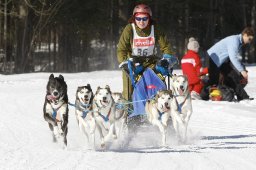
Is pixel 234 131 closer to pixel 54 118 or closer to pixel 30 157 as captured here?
pixel 54 118

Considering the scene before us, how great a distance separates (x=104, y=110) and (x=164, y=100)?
2.58 feet

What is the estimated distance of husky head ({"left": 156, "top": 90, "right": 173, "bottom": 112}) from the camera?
8406 millimetres

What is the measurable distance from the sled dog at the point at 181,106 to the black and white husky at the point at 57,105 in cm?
152

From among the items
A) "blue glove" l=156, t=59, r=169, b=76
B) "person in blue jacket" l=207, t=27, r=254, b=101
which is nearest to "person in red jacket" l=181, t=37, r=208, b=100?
"person in blue jacket" l=207, t=27, r=254, b=101

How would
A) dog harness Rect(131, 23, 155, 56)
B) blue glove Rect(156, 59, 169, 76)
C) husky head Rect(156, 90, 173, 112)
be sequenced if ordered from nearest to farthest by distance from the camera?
husky head Rect(156, 90, 173, 112) < blue glove Rect(156, 59, 169, 76) < dog harness Rect(131, 23, 155, 56)

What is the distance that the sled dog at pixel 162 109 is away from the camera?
8.43 m

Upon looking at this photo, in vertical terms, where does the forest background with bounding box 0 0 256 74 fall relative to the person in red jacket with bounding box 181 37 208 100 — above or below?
above


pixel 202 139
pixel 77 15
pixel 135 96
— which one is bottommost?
pixel 202 139

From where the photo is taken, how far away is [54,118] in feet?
27.6

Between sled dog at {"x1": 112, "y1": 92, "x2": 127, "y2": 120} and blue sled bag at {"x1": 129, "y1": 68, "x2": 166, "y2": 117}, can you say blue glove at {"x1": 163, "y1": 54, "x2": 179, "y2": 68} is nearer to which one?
blue sled bag at {"x1": 129, "y1": 68, "x2": 166, "y2": 117}

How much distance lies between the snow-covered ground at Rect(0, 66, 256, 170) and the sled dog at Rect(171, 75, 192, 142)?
0.72 feet

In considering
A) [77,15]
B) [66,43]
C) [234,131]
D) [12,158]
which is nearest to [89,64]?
[66,43]

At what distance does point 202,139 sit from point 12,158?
3.18m

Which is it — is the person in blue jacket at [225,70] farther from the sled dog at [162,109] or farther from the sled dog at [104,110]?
the sled dog at [104,110]
